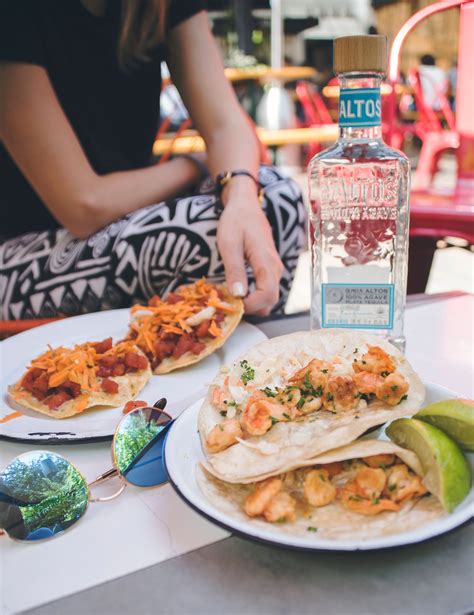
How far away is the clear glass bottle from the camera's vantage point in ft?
3.72

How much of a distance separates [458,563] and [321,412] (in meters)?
0.23

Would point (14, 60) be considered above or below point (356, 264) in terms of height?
above

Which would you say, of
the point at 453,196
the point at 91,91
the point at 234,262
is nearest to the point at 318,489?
the point at 234,262

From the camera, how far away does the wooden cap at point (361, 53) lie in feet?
3.09

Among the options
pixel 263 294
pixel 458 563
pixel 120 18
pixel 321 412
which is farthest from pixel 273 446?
pixel 120 18

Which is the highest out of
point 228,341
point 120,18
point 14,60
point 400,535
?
point 120,18

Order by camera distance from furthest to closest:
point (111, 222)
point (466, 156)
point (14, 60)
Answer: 1. point (466, 156)
2. point (111, 222)
3. point (14, 60)

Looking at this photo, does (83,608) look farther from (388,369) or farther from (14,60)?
(14,60)

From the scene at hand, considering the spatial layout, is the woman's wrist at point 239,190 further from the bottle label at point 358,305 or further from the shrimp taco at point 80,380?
the shrimp taco at point 80,380

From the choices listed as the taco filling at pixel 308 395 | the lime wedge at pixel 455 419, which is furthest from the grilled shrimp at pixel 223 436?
the lime wedge at pixel 455 419

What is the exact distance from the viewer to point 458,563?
624 mm

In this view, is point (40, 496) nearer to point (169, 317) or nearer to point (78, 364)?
point (78, 364)

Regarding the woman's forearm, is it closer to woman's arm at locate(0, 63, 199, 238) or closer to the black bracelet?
woman's arm at locate(0, 63, 199, 238)

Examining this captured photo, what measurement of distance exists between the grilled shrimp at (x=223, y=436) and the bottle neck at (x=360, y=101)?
0.57 m
